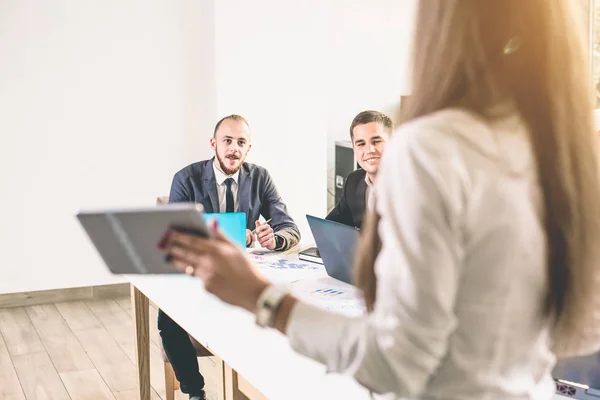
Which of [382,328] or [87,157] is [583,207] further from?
[87,157]

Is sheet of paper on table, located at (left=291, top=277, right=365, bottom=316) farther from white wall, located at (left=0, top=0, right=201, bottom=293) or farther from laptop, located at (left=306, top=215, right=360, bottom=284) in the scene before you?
white wall, located at (left=0, top=0, right=201, bottom=293)

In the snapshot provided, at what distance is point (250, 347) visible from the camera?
178 cm

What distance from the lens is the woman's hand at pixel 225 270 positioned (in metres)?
0.91

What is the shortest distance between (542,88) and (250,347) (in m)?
1.13

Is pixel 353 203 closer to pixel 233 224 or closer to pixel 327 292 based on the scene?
pixel 233 224

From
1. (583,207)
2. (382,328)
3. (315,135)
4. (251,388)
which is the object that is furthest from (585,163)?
(315,135)

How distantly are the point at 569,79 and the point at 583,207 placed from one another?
0.49 feet

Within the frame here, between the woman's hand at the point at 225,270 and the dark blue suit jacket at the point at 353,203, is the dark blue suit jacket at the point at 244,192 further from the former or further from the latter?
the woman's hand at the point at 225,270

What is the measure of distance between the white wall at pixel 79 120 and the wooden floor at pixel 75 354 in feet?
1.02

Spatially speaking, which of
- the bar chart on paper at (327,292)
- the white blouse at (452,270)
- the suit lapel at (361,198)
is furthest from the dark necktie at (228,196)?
the white blouse at (452,270)

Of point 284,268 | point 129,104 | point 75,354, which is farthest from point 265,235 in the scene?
point 129,104

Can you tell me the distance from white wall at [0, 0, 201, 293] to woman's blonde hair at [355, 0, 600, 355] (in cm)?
388

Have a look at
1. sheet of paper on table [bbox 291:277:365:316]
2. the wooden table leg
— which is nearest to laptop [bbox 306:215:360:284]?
sheet of paper on table [bbox 291:277:365:316]

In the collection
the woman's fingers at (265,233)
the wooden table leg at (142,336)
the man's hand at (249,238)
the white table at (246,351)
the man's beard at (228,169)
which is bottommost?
the wooden table leg at (142,336)
